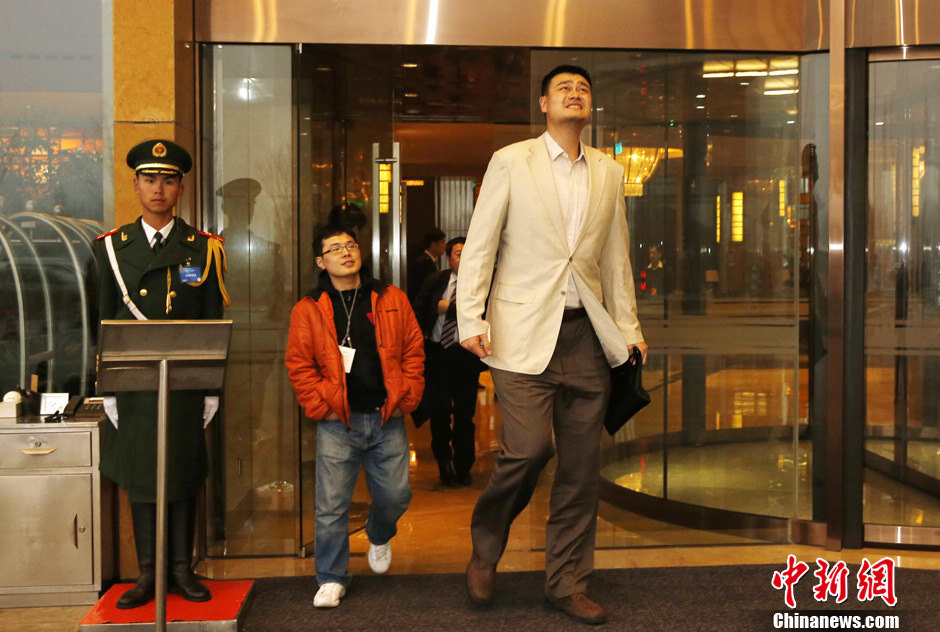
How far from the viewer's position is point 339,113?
495cm

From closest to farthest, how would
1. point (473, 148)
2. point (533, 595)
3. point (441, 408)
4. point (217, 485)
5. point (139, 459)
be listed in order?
point (139, 459)
point (533, 595)
point (217, 485)
point (441, 408)
point (473, 148)

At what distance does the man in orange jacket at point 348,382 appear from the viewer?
3687mm

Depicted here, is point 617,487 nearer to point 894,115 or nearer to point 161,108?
point 894,115

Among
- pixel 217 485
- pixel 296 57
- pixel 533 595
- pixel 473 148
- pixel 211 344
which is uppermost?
pixel 473 148

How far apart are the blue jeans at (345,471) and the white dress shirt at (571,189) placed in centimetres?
87

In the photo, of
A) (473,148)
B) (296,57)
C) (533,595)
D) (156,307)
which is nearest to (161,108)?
(296,57)

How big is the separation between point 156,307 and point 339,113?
5.64ft

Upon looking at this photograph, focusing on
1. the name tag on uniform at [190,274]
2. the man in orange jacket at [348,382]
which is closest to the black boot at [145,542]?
the man in orange jacket at [348,382]

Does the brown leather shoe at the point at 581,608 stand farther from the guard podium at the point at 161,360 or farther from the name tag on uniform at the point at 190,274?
the name tag on uniform at the point at 190,274

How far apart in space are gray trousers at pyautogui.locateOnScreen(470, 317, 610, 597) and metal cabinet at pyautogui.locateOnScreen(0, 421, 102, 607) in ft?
5.01

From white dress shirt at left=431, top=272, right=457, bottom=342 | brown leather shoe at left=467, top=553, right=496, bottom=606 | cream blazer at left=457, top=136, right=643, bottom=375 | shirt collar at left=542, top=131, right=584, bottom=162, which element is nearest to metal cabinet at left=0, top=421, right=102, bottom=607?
brown leather shoe at left=467, top=553, right=496, bottom=606

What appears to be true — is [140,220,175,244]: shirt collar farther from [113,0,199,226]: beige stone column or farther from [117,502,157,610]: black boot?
[117,502,157,610]: black boot

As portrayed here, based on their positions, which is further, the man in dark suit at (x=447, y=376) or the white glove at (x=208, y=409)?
the man in dark suit at (x=447, y=376)

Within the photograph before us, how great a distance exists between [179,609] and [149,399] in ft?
2.48
